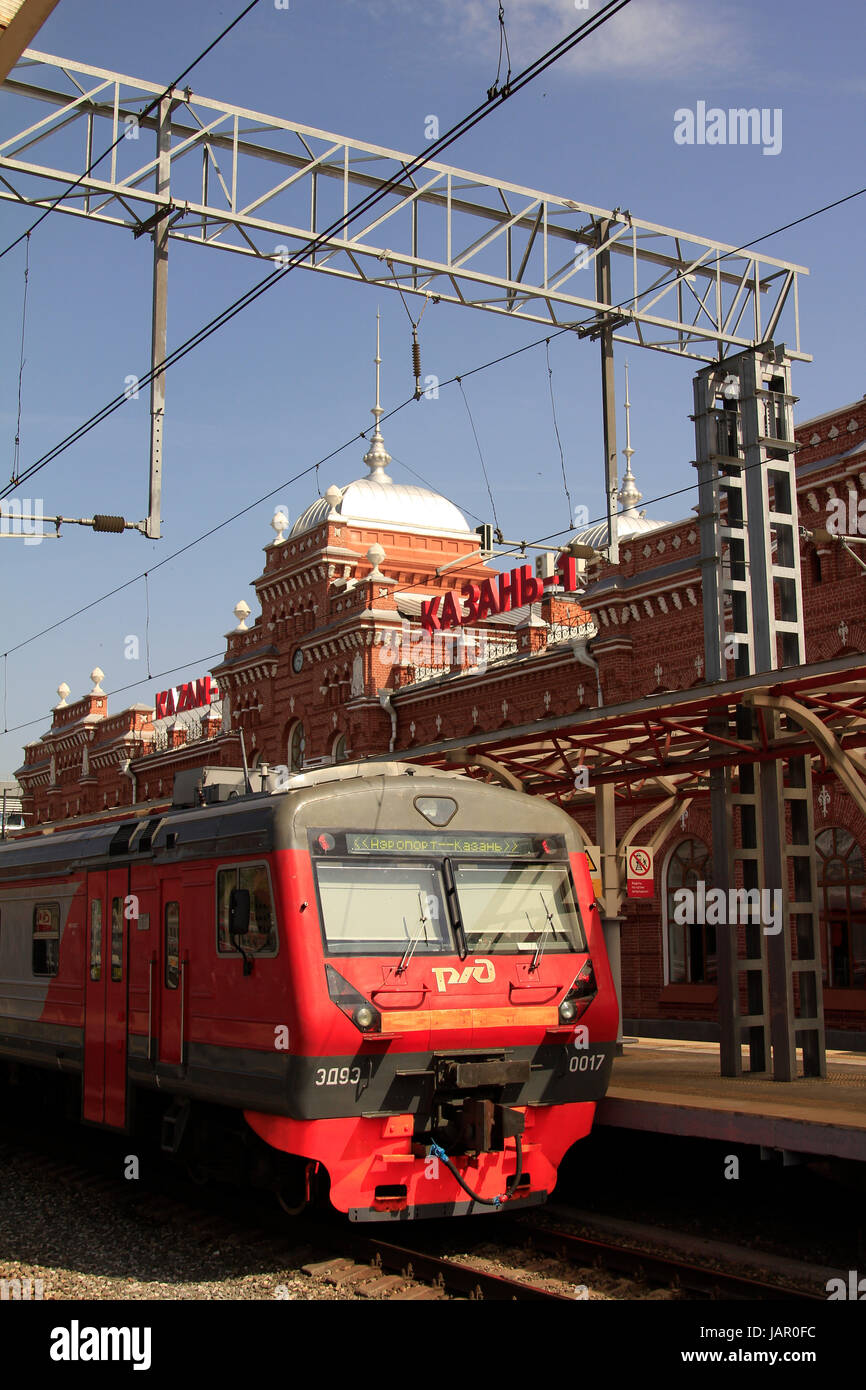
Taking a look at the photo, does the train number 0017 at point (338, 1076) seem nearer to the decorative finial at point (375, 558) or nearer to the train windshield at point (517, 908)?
the train windshield at point (517, 908)

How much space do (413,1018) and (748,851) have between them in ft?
16.6

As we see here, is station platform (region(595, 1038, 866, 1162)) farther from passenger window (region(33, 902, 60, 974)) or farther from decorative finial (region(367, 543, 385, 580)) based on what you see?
decorative finial (region(367, 543, 385, 580))

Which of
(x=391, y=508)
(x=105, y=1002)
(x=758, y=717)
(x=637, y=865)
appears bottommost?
(x=105, y=1002)

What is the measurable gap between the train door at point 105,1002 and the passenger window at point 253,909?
1928mm

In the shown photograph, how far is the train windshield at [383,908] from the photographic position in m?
9.07

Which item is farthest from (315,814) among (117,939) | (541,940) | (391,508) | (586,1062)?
(391,508)

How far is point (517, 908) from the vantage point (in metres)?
9.94

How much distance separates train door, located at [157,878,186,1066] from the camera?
10250 millimetres

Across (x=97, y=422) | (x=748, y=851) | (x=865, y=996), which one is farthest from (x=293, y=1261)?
(x=865, y=996)

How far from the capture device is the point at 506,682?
27.5 m

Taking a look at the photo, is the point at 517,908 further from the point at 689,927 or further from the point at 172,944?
the point at 689,927

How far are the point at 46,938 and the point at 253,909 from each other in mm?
4592

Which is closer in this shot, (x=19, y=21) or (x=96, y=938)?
(x=19, y=21)
